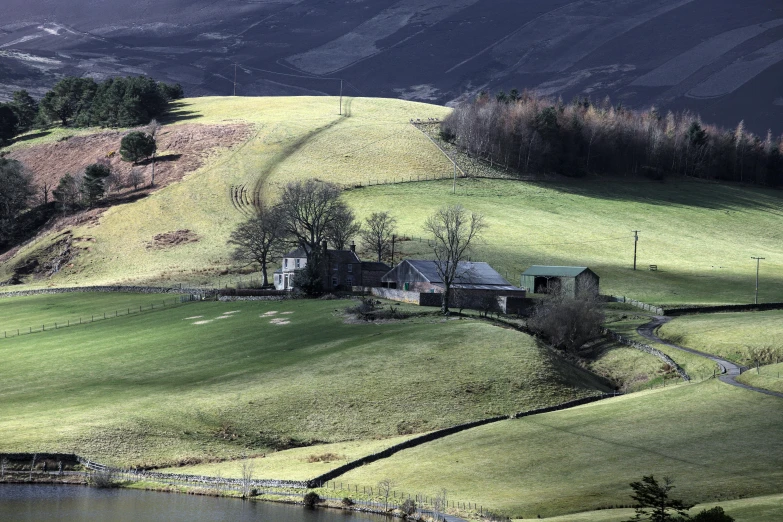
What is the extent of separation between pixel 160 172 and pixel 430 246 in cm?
7390

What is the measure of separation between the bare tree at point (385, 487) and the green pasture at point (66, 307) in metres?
60.7

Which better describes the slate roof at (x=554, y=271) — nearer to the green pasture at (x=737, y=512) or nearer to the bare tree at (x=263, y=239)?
the bare tree at (x=263, y=239)

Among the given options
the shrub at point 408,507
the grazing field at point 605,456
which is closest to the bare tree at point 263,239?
the grazing field at point 605,456

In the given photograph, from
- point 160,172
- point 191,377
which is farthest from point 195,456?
point 160,172

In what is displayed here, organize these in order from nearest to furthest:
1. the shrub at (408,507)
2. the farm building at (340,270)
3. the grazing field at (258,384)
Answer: the shrub at (408,507)
the grazing field at (258,384)
the farm building at (340,270)

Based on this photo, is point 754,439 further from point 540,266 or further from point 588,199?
point 588,199

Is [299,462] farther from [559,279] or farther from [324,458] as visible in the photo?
[559,279]

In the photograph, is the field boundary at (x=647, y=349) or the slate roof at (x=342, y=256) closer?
the field boundary at (x=647, y=349)

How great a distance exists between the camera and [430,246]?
131000mm

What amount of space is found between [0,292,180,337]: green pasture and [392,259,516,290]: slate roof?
28.6 m

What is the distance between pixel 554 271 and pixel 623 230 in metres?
44.0

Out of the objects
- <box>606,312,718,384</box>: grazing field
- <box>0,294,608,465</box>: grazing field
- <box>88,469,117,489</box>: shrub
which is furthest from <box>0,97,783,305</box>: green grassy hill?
<box>88,469,117,489</box>: shrub

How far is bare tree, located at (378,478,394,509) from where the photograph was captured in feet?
175

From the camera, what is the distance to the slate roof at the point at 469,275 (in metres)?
111
